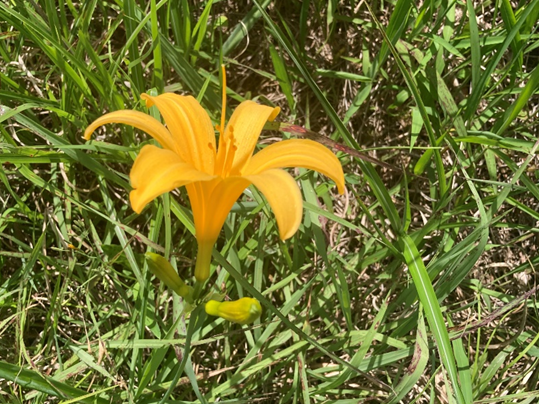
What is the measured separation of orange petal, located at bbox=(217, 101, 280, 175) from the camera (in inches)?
83.5

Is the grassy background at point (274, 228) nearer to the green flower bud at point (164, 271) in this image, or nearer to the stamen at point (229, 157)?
the green flower bud at point (164, 271)

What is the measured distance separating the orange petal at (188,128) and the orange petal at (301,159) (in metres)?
0.17

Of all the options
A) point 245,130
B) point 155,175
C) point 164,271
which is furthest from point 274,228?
point 155,175

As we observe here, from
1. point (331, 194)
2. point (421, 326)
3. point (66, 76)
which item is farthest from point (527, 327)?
point (66, 76)

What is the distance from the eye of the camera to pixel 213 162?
82.0 inches

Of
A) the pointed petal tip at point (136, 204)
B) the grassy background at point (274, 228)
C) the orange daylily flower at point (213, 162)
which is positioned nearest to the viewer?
the pointed petal tip at point (136, 204)

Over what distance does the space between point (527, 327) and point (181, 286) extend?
6.26ft

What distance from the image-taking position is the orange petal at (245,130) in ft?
6.96

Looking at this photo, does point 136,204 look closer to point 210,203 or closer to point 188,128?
point 210,203

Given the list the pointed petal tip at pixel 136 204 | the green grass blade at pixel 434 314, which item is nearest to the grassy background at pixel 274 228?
the green grass blade at pixel 434 314

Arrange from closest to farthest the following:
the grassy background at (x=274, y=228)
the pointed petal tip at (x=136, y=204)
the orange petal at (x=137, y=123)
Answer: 1. the pointed petal tip at (x=136, y=204)
2. the orange petal at (x=137, y=123)
3. the grassy background at (x=274, y=228)

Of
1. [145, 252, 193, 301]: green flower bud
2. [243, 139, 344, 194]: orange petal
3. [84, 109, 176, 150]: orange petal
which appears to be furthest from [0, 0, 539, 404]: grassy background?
[84, 109, 176, 150]: orange petal

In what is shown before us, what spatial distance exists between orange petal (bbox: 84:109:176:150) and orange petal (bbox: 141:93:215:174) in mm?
51

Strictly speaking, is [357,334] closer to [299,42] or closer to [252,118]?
[252,118]
